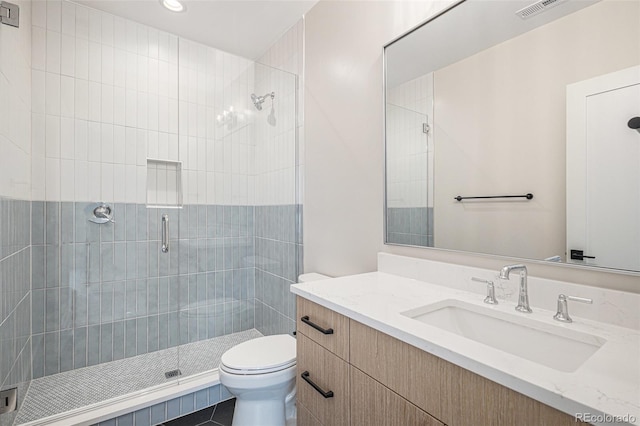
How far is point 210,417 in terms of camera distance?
1.80 m

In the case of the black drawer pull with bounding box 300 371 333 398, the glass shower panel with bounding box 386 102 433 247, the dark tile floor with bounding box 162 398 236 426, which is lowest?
the dark tile floor with bounding box 162 398 236 426

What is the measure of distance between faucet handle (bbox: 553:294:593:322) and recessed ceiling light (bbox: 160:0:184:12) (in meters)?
2.56

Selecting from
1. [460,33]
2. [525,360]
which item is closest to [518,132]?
[460,33]

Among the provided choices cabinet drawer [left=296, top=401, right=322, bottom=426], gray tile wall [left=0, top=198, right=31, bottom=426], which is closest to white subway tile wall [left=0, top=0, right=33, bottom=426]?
gray tile wall [left=0, top=198, right=31, bottom=426]

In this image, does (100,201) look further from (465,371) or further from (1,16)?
(465,371)

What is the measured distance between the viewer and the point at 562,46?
99 centimetres

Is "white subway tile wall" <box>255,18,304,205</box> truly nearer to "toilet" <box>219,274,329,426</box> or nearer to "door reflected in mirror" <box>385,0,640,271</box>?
"door reflected in mirror" <box>385,0,640,271</box>

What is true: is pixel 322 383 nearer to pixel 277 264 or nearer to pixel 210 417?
pixel 210 417

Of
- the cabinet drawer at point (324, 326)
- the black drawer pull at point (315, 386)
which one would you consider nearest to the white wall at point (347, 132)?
the cabinet drawer at point (324, 326)

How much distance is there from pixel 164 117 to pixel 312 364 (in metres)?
2.15

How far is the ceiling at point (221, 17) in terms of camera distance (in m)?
2.06

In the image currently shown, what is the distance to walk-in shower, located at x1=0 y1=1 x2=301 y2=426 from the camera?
6.10ft

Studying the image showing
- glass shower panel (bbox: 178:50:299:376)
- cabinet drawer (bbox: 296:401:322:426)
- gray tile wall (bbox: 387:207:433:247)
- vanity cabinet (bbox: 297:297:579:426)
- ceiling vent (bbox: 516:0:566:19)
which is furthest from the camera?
glass shower panel (bbox: 178:50:299:376)

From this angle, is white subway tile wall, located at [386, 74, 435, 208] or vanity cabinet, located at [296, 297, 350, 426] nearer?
vanity cabinet, located at [296, 297, 350, 426]
